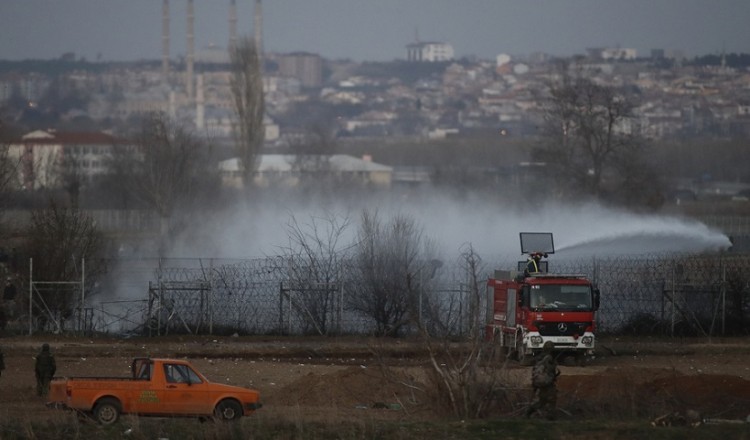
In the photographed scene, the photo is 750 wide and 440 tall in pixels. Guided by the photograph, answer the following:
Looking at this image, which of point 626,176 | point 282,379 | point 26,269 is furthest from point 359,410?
point 626,176

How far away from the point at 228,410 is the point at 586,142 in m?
65.6

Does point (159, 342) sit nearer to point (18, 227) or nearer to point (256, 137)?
point (18, 227)

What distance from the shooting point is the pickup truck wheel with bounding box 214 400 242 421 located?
2248 centimetres

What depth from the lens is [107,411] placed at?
2186cm

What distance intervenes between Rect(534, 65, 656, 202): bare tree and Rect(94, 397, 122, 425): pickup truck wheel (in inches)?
2435

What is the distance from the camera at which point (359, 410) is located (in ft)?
81.1

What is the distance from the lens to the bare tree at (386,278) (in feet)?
126

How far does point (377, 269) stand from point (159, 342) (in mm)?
7218

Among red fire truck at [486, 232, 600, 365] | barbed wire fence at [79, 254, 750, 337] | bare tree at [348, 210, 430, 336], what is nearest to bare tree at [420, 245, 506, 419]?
red fire truck at [486, 232, 600, 365]

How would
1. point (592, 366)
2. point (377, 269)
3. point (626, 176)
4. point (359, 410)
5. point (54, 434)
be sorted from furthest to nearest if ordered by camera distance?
point (626, 176)
point (377, 269)
point (592, 366)
point (359, 410)
point (54, 434)

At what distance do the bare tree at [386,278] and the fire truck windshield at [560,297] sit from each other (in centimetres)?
673

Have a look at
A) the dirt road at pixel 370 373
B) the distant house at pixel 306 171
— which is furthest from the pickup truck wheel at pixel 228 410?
the distant house at pixel 306 171

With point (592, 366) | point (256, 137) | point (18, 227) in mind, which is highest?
point (256, 137)

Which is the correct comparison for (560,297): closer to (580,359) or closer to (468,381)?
(580,359)
